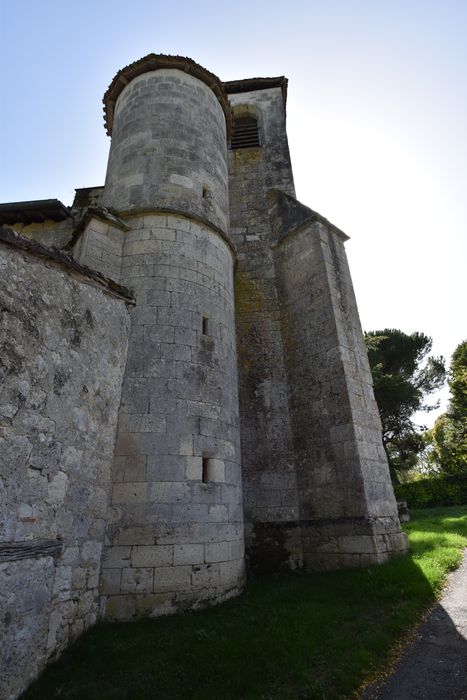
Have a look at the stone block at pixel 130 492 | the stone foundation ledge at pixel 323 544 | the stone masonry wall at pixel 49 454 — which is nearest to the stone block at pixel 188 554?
the stone block at pixel 130 492

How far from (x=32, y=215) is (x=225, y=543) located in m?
9.29

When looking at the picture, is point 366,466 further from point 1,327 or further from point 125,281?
point 1,327

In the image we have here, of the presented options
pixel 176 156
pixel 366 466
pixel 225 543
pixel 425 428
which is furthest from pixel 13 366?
pixel 425 428

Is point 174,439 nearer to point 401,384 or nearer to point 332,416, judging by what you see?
point 332,416

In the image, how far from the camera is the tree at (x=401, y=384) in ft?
66.7

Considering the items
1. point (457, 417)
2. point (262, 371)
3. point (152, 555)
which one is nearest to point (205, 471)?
point (152, 555)

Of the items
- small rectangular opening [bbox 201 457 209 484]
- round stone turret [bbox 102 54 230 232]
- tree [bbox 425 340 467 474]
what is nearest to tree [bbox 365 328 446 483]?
tree [bbox 425 340 467 474]

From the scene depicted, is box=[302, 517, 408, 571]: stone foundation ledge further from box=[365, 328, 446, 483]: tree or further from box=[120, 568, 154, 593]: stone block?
box=[365, 328, 446, 483]: tree

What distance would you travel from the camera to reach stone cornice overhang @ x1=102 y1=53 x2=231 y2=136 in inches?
356

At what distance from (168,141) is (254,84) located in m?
7.87

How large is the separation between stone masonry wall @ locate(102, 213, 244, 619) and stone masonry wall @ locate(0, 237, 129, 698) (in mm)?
375

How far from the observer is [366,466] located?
668 cm

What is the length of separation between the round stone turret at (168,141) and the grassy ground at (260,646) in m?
6.38

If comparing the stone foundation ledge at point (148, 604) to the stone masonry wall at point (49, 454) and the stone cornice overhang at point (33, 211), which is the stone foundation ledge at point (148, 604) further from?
the stone cornice overhang at point (33, 211)
